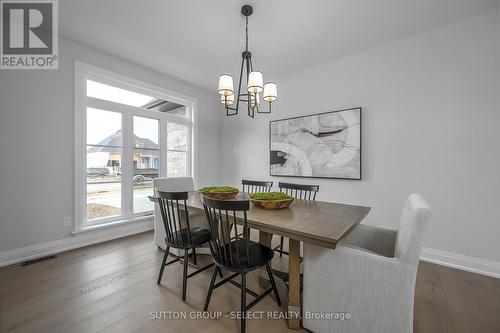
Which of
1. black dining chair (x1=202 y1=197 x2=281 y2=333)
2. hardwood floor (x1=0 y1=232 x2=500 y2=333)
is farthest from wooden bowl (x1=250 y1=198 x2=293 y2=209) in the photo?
hardwood floor (x1=0 y1=232 x2=500 y2=333)

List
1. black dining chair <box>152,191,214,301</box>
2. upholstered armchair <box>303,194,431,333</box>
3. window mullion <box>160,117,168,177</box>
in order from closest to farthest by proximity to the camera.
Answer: upholstered armchair <box>303,194,431,333</box>, black dining chair <box>152,191,214,301</box>, window mullion <box>160,117,168,177</box>

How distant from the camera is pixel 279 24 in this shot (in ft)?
7.83

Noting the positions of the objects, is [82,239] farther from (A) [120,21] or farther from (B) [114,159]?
(A) [120,21]

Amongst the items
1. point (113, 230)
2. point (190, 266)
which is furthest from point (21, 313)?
point (113, 230)

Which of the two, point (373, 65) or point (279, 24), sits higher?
point (279, 24)

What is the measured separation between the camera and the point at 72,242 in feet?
9.17

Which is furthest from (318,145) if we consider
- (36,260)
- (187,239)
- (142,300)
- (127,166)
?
(36,260)

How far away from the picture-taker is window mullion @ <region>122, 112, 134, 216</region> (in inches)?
132

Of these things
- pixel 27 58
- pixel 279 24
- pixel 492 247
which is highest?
pixel 279 24

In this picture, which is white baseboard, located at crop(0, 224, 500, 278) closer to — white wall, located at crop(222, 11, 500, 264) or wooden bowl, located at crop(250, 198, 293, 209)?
white wall, located at crop(222, 11, 500, 264)

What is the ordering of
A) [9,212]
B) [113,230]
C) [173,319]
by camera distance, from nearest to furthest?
1. [173,319]
2. [9,212]
3. [113,230]

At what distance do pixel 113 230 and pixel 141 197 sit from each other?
2.10ft

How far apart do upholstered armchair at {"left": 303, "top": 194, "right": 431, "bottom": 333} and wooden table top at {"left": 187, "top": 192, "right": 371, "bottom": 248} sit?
15cm

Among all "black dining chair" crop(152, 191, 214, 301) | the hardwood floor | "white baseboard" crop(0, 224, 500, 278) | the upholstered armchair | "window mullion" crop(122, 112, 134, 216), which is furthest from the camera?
"window mullion" crop(122, 112, 134, 216)
